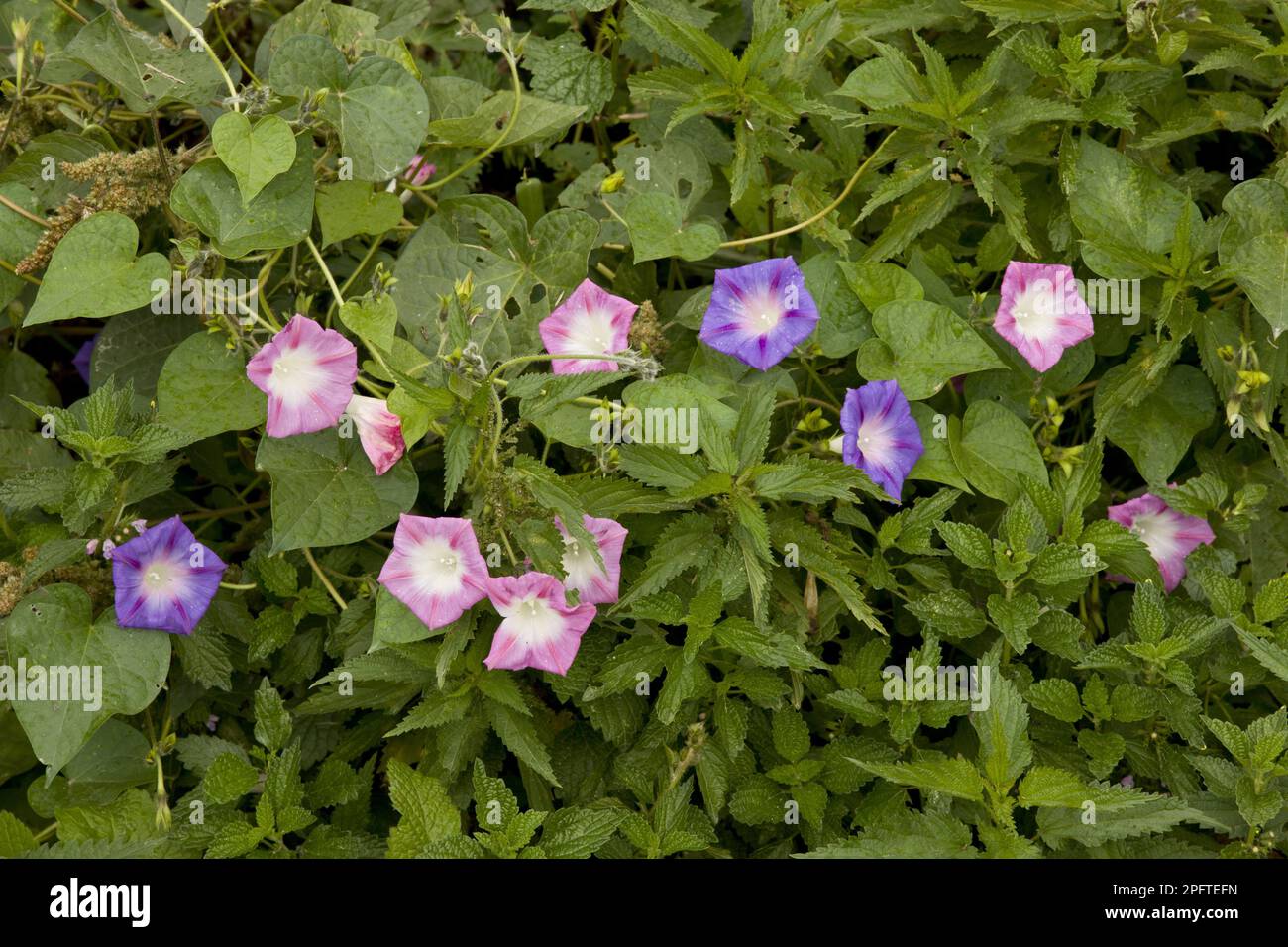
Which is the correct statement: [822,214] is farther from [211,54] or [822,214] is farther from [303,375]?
[211,54]

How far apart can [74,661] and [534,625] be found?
77cm

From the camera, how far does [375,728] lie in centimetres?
227

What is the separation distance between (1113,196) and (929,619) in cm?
87

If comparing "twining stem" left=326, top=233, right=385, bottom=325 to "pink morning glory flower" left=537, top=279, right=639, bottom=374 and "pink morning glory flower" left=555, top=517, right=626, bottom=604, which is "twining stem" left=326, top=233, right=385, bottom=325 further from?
"pink morning glory flower" left=555, top=517, right=626, bottom=604

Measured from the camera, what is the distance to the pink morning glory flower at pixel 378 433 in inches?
82.3

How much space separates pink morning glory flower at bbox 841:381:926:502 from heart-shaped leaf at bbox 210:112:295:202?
104cm

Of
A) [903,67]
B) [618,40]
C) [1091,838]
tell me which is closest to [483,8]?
[618,40]

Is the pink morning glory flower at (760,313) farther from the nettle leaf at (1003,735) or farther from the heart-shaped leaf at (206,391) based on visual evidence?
the heart-shaped leaf at (206,391)

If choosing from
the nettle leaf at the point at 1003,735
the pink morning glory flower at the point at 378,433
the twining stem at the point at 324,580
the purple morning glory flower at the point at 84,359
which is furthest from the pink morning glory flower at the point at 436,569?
the purple morning glory flower at the point at 84,359

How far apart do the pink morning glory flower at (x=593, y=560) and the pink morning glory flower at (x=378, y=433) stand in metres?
0.30

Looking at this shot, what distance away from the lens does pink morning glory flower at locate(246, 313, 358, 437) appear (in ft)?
6.70

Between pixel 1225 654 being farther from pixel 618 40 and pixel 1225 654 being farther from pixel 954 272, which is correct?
pixel 618 40

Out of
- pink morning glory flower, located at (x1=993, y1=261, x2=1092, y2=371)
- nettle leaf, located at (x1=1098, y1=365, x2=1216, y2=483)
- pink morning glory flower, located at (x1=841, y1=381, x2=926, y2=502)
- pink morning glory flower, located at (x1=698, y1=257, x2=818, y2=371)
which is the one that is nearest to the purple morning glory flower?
pink morning glory flower, located at (x1=698, y1=257, x2=818, y2=371)

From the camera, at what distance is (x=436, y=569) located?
2.03 meters
